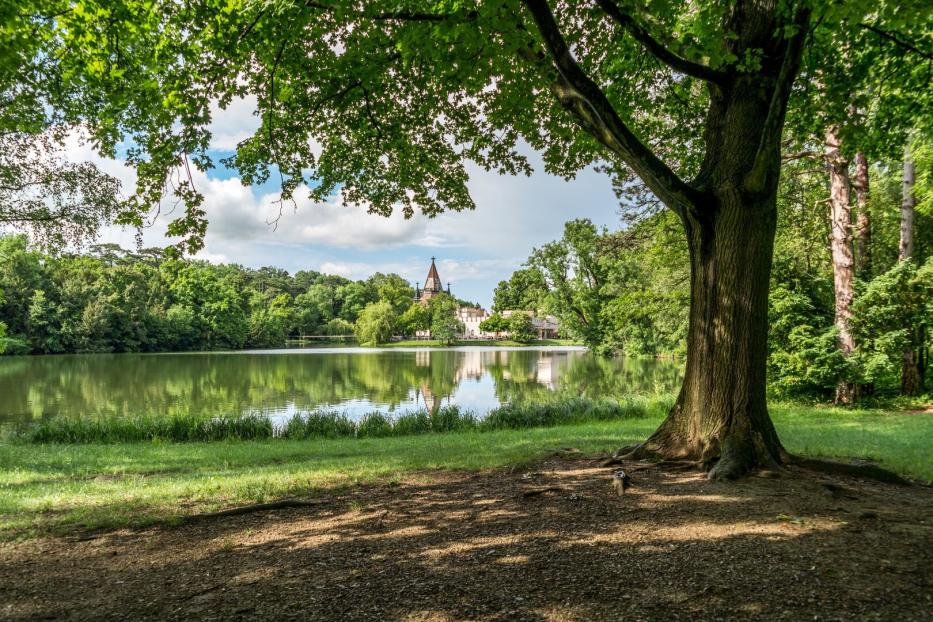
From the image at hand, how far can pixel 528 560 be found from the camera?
3215 mm

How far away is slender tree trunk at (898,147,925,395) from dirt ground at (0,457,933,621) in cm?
1114

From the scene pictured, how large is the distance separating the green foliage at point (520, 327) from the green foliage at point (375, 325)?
76.0 ft

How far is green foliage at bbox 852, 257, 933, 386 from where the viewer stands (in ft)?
38.2

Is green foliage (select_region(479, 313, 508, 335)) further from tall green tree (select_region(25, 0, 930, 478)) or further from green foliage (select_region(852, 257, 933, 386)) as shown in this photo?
tall green tree (select_region(25, 0, 930, 478))

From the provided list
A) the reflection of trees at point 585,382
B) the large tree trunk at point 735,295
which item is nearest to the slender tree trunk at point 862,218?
the reflection of trees at point 585,382

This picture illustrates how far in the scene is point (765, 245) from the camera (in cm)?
517

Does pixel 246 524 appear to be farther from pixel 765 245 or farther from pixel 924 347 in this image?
pixel 924 347

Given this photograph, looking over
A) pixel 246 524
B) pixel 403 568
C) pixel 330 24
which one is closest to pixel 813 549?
pixel 403 568

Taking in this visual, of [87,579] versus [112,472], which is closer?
[87,579]

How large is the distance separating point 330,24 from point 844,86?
6745 millimetres

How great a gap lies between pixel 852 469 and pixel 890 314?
913cm

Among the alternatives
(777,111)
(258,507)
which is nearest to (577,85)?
(777,111)

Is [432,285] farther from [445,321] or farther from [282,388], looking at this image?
[282,388]

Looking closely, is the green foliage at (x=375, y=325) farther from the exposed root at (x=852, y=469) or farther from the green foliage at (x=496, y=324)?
the exposed root at (x=852, y=469)
